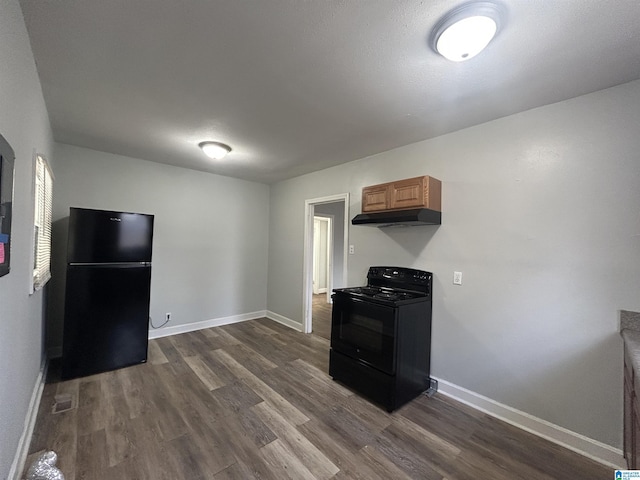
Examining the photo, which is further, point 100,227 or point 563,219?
point 100,227

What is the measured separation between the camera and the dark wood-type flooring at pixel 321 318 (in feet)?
14.0

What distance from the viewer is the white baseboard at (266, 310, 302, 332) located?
436 centimetres

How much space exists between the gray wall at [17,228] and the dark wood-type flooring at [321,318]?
125 inches

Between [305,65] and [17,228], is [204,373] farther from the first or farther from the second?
[305,65]

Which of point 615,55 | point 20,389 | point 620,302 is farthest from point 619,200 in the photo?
point 20,389

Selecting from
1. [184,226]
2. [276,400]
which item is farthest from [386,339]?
[184,226]

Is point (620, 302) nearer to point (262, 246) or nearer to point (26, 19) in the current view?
point (26, 19)

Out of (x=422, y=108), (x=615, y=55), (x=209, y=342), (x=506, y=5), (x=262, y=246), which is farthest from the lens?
(x=262, y=246)

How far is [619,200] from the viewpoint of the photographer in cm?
176

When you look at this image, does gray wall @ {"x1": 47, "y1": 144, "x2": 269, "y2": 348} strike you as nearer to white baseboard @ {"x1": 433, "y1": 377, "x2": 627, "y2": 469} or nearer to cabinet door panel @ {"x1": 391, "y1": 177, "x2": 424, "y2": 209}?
cabinet door panel @ {"x1": 391, "y1": 177, "x2": 424, "y2": 209}

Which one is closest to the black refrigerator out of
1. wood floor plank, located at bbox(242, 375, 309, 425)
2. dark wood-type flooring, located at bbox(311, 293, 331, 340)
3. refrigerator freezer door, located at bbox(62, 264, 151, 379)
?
refrigerator freezer door, located at bbox(62, 264, 151, 379)

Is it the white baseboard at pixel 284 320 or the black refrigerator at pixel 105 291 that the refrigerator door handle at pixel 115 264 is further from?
the white baseboard at pixel 284 320

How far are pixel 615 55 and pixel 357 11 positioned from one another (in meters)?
1.54

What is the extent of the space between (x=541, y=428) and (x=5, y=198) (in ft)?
11.7
